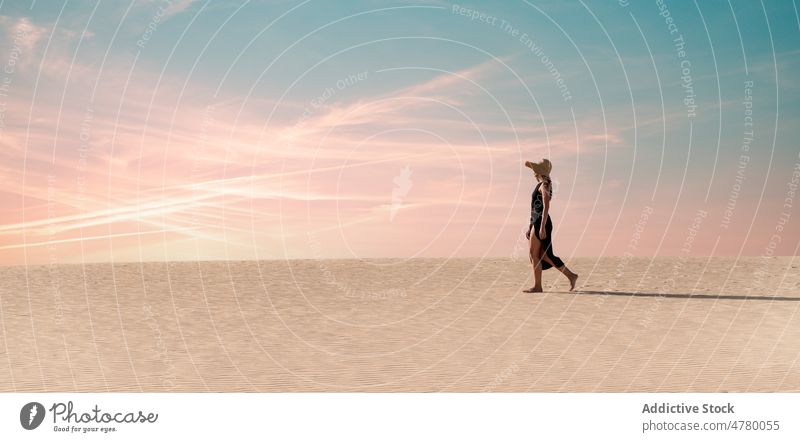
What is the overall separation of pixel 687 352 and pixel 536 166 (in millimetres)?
7376

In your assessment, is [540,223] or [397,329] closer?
[397,329]

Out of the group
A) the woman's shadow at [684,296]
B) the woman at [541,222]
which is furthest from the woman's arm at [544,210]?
the woman's shadow at [684,296]

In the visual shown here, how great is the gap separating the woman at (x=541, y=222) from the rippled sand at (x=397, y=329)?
87 cm

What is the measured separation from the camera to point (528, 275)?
24.3 m

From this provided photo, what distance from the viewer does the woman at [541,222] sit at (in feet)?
63.1

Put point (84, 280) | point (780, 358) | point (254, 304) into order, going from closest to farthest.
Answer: point (780, 358) → point (254, 304) → point (84, 280)

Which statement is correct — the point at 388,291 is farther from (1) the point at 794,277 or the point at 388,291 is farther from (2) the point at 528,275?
(1) the point at 794,277

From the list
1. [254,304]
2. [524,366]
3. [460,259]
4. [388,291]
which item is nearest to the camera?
[524,366]

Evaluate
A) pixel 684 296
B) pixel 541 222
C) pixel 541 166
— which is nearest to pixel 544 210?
pixel 541 222

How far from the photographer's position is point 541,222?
768 inches

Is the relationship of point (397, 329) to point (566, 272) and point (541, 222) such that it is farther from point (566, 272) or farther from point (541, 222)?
point (566, 272)

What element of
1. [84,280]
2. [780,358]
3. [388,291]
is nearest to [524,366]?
[780,358]

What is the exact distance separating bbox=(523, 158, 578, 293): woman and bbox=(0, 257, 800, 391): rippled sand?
0.87 m

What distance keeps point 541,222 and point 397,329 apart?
5822 millimetres
